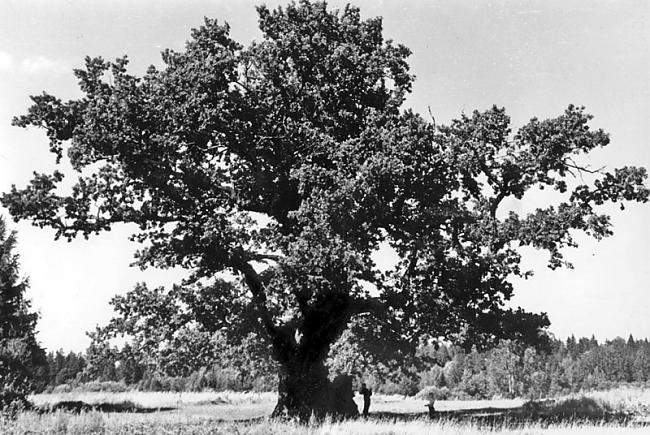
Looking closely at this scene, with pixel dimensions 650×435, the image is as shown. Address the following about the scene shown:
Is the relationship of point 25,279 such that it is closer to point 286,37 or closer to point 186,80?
point 186,80

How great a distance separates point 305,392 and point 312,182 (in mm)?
9040

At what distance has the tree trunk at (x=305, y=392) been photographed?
78.5ft

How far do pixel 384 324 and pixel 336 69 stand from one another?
1129cm

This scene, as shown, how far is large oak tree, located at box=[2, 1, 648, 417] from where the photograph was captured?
21.2 metres

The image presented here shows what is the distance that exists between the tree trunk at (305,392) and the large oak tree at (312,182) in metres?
0.07

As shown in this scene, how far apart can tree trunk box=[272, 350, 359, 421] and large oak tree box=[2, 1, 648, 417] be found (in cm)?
7

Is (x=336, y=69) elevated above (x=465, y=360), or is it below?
above

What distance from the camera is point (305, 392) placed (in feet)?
79.5

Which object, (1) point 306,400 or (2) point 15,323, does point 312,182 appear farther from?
(2) point 15,323

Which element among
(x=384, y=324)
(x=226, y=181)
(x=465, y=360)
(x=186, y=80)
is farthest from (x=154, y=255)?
(x=465, y=360)

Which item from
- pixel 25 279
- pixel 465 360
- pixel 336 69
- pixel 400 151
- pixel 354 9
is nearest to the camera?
pixel 400 151

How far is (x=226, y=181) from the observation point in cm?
2425

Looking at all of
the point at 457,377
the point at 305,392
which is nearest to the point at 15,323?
the point at 305,392

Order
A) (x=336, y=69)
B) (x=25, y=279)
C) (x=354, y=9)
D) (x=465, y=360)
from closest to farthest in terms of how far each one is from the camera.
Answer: (x=336, y=69) → (x=354, y=9) → (x=25, y=279) → (x=465, y=360)
